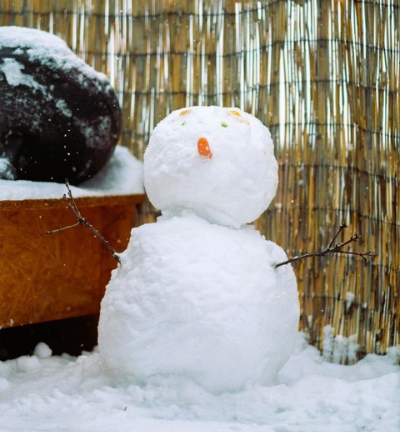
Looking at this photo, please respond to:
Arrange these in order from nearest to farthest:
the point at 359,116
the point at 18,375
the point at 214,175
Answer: the point at 214,175
the point at 18,375
the point at 359,116

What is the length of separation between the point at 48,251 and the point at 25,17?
1.13m

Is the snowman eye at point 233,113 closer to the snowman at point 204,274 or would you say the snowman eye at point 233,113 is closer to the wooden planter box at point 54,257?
the snowman at point 204,274

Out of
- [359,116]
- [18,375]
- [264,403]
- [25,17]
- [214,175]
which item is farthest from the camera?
[25,17]

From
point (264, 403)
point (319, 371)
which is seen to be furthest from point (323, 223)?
point (264, 403)

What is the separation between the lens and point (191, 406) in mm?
1908

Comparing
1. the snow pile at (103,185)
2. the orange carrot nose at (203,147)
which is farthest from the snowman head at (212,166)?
the snow pile at (103,185)

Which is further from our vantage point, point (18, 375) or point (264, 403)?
point (18, 375)

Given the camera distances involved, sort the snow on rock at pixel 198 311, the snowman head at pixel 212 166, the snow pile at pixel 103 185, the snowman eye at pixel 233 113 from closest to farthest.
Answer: the snow on rock at pixel 198 311 → the snowman head at pixel 212 166 → the snowman eye at pixel 233 113 → the snow pile at pixel 103 185

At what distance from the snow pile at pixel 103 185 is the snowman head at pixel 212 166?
0.45 meters

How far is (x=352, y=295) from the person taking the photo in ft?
8.41

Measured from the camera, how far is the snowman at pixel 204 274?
1.97 metres

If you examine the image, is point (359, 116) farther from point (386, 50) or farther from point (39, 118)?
point (39, 118)

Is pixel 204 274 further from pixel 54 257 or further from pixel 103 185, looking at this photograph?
pixel 103 185

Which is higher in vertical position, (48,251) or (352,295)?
(48,251)
